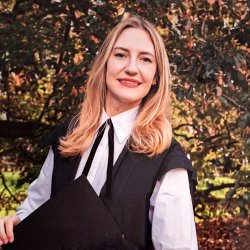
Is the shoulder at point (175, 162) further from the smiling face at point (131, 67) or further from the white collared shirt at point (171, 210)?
the smiling face at point (131, 67)

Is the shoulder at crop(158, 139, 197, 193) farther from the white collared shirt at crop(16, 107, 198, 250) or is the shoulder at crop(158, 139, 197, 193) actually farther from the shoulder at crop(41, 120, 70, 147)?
the shoulder at crop(41, 120, 70, 147)

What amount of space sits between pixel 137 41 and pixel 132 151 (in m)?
0.40

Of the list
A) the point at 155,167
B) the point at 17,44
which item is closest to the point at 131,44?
the point at 155,167

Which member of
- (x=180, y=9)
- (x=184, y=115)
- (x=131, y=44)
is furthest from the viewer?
(x=184, y=115)

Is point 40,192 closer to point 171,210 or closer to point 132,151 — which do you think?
point 132,151

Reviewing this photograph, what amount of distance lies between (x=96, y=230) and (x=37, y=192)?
428 mm

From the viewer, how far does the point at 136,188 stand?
1.92m

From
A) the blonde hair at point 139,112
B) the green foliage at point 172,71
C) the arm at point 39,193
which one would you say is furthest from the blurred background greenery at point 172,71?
the arm at point 39,193

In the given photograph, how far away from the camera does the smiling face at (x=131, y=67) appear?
2092mm

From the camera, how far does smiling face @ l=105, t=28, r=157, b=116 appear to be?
2092mm

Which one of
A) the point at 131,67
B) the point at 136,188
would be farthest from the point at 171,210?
the point at 131,67

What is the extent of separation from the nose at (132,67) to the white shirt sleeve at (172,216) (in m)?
0.39

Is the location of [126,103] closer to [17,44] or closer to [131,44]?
[131,44]

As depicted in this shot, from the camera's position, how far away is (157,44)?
2125 mm
